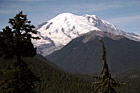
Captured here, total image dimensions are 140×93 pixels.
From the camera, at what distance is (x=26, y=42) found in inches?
949

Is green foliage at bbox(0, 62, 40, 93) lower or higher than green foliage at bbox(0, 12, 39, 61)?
lower

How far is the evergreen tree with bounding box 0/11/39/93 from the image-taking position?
77.6ft

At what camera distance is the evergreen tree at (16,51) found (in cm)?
2366

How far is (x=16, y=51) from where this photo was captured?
24.7 m

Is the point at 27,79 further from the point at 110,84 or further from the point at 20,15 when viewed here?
the point at 110,84

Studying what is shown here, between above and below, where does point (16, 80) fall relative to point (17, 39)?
below

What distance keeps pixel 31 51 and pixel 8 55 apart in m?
2.77

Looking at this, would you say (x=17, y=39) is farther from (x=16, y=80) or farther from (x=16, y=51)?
(x=16, y=80)

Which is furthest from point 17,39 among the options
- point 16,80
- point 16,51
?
point 16,80

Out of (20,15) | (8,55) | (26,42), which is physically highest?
(20,15)

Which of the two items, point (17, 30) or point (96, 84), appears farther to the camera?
point (17, 30)

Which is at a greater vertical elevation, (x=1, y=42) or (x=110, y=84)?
(x=1, y=42)

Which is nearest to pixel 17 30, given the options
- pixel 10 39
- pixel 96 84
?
pixel 10 39

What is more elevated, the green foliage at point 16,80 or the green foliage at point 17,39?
the green foliage at point 17,39
